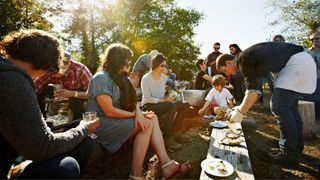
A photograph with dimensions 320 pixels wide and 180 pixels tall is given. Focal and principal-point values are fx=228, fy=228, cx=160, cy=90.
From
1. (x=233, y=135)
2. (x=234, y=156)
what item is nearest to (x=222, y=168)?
(x=234, y=156)

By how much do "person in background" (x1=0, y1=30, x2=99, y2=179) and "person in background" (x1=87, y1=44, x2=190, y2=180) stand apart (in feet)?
3.07

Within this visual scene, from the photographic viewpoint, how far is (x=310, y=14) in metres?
21.0

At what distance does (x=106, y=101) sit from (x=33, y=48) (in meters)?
1.28

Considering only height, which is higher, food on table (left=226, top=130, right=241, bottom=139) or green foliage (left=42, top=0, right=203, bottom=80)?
green foliage (left=42, top=0, right=203, bottom=80)

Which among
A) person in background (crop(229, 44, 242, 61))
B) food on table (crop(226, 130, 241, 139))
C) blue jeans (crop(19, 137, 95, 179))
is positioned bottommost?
food on table (crop(226, 130, 241, 139))

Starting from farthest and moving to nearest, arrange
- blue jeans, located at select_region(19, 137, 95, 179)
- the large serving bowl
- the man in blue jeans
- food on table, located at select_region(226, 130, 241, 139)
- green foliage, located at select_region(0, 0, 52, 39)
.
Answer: green foliage, located at select_region(0, 0, 52, 39), the large serving bowl, the man in blue jeans, food on table, located at select_region(226, 130, 241, 139), blue jeans, located at select_region(19, 137, 95, 179)

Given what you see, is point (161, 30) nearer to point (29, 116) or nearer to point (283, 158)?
point (283, 158)

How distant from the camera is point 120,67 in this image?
2965 millimetres

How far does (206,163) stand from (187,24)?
2154 cm

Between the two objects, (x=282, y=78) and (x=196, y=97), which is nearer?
(x=282, y=78)

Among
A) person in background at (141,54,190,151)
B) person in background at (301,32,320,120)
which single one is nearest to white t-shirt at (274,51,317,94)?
person in background at (141,54,190,151)

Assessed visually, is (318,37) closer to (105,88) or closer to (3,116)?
(105,88)

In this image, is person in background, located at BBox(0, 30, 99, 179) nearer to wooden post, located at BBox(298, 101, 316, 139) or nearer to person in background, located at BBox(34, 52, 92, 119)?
person in background, located at BBox(34, 52, 92, 119)

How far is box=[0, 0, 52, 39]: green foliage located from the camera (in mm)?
10398
